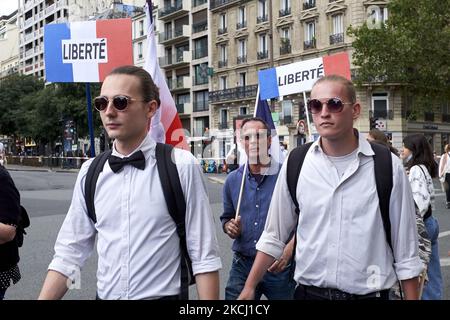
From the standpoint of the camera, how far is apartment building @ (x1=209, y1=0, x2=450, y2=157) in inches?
1614

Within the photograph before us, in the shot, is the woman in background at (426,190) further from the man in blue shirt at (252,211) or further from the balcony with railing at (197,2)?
the balcony with railing at (197,2)

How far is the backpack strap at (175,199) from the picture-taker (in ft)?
7.80

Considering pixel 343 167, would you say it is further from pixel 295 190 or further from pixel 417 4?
pixel 417 4

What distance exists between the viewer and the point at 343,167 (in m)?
2.70

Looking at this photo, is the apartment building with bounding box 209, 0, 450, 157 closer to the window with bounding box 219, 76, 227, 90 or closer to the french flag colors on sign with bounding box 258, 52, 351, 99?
the window with bounding box 219, 76, 227, 90

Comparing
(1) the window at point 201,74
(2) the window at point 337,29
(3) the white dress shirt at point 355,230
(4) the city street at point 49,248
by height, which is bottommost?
(4) the city street at point 49,248

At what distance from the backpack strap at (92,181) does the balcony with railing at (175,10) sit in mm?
55325

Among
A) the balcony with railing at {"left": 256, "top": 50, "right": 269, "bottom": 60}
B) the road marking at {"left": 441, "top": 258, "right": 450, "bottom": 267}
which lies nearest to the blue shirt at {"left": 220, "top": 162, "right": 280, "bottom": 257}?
the road marking at {"left": 441, "top": 258, "right": 450, "bottom": 267}

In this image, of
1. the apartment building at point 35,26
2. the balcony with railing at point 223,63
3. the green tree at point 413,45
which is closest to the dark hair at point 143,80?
the green tree at point 413,45

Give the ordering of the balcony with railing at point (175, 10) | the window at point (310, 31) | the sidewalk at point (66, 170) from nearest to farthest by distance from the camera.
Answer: the sidewalk at point (66, 170), the window at point (310, 31), the balcony with railing at point (175, 10)

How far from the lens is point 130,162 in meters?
2.43

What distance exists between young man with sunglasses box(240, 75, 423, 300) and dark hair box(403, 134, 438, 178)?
9.75 ft

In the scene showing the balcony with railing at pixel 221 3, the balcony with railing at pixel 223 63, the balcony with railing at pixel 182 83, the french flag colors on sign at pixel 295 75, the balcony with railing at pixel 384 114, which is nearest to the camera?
the french flag colors on sign at pixel 295 75

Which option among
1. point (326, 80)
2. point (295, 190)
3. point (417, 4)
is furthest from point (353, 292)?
point (417, 4)
